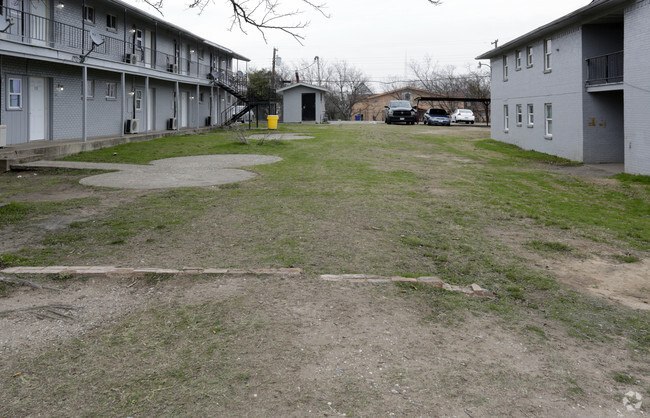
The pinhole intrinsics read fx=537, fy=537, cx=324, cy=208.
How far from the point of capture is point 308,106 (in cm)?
5134

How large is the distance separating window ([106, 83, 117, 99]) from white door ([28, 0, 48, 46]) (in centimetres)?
527

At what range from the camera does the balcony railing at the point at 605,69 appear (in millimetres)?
19094

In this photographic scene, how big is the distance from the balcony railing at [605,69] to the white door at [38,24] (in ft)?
A: 65.5

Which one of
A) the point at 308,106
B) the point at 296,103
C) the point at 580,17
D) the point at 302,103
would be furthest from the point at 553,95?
the point at 296,103

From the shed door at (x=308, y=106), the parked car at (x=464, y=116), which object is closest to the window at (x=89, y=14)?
the shed door at (x=308, y=106)

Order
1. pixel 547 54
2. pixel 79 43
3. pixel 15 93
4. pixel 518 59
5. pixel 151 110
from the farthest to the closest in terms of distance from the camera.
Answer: pixel 151 110, pixel 518 59, pixel 547 54, pixel 79 43, pixel 15 93

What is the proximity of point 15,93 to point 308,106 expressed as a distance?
113ft

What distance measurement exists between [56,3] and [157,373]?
2132cm

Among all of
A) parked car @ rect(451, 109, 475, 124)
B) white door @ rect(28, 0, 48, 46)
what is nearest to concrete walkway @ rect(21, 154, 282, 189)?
white door @ rect(28, 0, 48, 46)

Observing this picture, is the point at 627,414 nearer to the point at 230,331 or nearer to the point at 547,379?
the point at 547,379

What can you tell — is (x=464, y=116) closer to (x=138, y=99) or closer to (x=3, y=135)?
(x=138, y=99)

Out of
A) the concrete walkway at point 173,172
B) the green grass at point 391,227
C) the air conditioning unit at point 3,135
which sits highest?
the air conditioning unit at point 3,135

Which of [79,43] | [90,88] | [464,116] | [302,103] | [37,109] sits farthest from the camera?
[302,103]

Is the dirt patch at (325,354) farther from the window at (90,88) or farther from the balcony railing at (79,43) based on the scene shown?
the window at (90,88)
